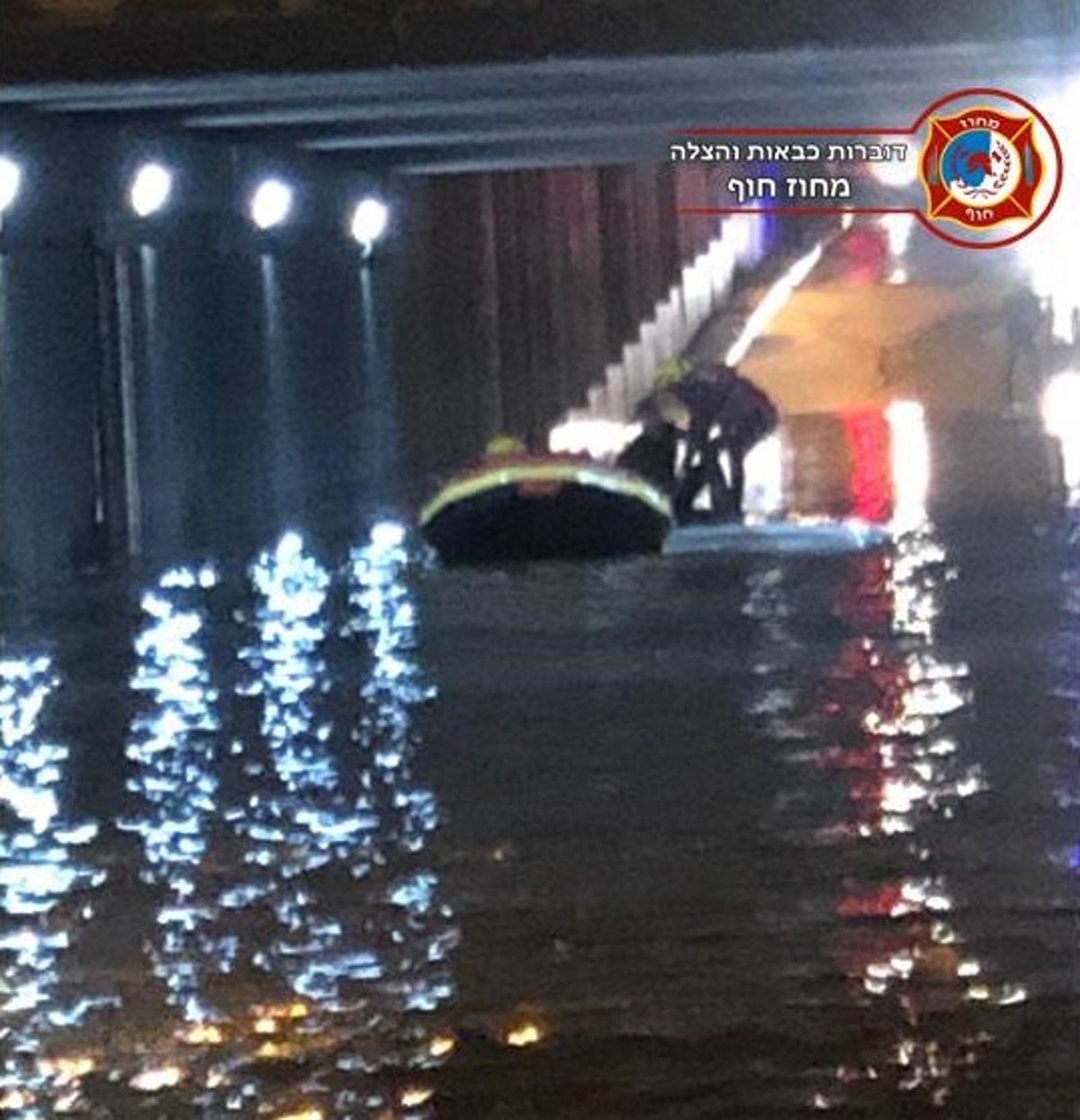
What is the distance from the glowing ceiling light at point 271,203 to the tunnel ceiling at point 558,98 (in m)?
0.37

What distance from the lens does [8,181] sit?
51.6 feet

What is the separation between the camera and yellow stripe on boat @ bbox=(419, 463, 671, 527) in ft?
48.5

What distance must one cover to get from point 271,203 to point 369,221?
111 inches

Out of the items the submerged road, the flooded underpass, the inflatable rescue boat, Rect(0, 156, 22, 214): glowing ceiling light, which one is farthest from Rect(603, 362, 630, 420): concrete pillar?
the submerged road

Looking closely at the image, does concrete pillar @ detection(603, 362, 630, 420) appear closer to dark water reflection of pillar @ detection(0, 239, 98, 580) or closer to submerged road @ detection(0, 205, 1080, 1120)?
dark water reflection of pillar @ detection(0, 239, 98, 580)

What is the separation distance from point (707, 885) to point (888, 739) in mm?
2137

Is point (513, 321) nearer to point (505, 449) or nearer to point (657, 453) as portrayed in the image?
point (657, 453)

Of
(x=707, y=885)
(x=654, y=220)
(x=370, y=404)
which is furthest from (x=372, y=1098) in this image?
(x=654, y=220)

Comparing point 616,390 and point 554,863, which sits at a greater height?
point 616,390

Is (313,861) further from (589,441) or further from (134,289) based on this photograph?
(589,441)

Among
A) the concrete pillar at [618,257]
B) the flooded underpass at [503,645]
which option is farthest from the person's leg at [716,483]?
the concrete pillar at [618,257]

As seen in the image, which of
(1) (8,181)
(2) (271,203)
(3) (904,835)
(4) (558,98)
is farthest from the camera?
(2) (271,203)

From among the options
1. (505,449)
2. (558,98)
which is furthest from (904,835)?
(558,98)

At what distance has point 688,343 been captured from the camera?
2812 cm
